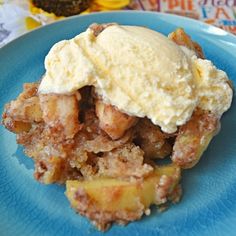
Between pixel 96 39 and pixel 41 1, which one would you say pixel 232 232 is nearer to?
pixel 96 39

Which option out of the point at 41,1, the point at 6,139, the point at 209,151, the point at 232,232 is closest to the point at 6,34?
the point at 41,1

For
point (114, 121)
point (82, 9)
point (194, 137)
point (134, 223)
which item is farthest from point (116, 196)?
point (82, 9)

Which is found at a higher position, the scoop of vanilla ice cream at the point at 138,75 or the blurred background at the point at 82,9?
the scoop of vanilla ice cream at the point at 138,75

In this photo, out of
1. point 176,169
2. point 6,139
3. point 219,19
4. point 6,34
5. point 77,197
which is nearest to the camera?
point 77,197

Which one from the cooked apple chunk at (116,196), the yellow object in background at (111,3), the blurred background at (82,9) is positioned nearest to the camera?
the cooked apple chunk at (116,196)

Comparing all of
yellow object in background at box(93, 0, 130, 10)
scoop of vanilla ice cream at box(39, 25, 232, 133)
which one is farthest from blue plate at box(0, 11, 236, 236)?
yellow object in background at box(93, 0, 130, 10)

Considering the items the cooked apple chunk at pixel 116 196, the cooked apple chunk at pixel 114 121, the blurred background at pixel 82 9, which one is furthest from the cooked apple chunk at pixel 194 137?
the blurred background at pixel 82 9

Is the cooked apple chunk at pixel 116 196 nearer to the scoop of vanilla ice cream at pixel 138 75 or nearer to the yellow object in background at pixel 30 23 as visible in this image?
the scoop of vanilla ice cream at pixel 138 75
